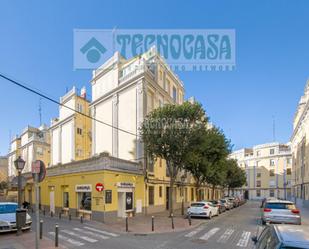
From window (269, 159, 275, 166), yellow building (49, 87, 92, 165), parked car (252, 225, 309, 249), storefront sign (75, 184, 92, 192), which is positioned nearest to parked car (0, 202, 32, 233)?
storefront sign (75, 184, 92, 192)

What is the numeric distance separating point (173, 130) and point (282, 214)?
29.8ft

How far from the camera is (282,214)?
1608 centimetres

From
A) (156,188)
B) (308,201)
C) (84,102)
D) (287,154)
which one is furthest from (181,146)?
(287,154)

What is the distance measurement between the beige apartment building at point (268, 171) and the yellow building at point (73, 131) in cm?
6191

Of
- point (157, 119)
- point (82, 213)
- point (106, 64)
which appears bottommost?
point (82, 213)

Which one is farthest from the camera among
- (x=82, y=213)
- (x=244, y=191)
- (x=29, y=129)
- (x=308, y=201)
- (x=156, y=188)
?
(x=244, y=191)

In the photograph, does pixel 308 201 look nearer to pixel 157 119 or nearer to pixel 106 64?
pixel 157 119

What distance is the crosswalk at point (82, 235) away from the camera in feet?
40.8

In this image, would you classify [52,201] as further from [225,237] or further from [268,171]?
[268,171]

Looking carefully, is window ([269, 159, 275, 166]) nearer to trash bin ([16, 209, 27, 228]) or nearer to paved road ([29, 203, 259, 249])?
paved road ([29, 203, 259, 249])

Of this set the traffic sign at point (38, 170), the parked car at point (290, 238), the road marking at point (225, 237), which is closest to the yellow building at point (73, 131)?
the road marking at point (225, 237)

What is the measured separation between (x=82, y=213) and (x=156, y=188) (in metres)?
8.23

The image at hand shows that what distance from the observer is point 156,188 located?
27.5m

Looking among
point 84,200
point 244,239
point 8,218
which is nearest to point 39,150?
point 84,200
